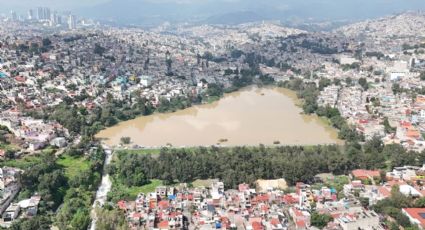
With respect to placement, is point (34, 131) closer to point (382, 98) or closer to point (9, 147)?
point (9, 147)

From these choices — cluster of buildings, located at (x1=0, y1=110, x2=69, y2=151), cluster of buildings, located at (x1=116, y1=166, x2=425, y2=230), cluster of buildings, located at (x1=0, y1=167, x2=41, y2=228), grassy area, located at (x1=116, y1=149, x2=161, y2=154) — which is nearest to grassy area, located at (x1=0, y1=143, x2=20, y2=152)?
cluster of buildings, located at (x1=0, y1=110, x2=69, y2=151)

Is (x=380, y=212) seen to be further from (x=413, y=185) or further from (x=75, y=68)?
(x=75, y=68)

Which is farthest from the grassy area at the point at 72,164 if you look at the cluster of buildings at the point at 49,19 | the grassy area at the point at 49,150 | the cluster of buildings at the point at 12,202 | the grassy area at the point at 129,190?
the cluster of buildings at the point at 49,19

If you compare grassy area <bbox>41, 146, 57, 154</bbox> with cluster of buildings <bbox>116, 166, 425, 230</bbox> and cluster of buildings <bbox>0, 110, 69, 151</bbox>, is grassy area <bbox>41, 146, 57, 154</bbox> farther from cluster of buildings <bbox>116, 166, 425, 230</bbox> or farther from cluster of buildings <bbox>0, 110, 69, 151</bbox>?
cluster of buildings <bbox>116, 166, 425, 230</bbox>

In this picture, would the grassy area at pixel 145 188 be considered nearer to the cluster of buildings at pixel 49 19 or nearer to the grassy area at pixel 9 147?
the grassy area at pixel 9 147

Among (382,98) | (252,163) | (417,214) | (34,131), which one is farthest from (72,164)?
(382,98)
